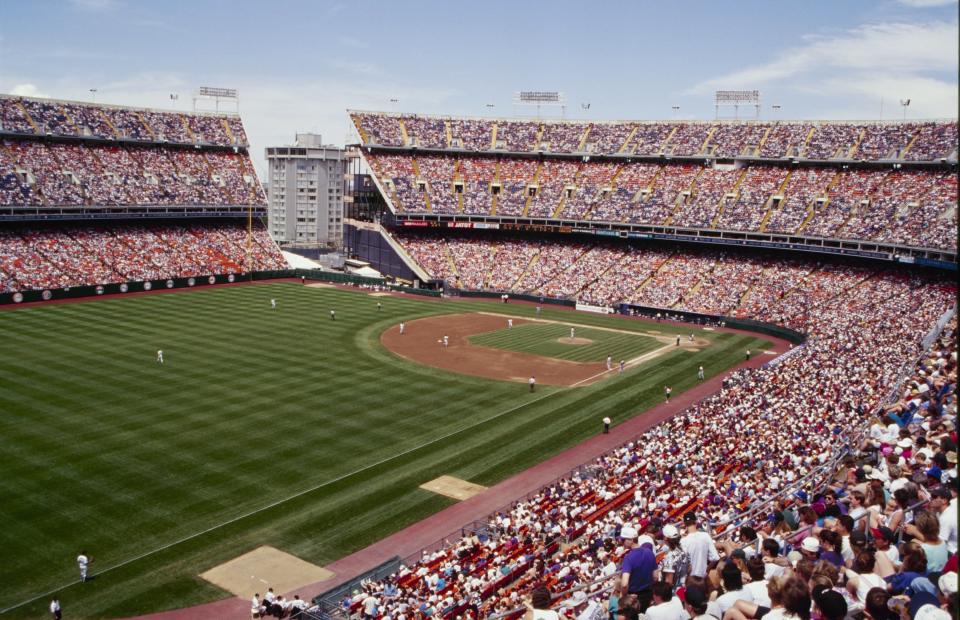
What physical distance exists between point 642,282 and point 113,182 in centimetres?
5291

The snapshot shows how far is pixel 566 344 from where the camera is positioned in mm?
53688

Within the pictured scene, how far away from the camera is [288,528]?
80.3 feet

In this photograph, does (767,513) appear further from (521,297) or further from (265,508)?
(521,297)

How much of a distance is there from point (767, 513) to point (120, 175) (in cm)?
7530

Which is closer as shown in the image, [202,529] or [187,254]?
[202,529]

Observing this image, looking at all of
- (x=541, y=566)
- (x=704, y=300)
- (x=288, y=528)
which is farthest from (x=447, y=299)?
(x=541, y=566)

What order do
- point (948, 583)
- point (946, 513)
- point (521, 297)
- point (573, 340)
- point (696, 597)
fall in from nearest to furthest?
point (948, 583), point (696, 597), point (946, 513), point (573, 340), point (521, 297)

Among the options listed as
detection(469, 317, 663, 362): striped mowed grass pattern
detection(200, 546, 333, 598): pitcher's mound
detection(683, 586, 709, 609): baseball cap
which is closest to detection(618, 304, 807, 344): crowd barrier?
detection(469, 317, 663, 362): striped mowed grass pattern

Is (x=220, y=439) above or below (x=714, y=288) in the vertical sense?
below

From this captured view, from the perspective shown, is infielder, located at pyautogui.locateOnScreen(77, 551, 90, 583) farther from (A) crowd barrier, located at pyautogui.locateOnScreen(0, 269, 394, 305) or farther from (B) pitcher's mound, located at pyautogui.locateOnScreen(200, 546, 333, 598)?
(A) crowd barrier, located at pyautogui.locateOnScreen(0, 269, 394, 305)

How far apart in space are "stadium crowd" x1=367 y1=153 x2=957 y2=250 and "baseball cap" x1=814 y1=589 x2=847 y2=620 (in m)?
56.8

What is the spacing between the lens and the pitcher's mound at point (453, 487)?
27594 millimetres

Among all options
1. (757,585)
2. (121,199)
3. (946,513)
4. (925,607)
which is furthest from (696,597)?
(121,199)

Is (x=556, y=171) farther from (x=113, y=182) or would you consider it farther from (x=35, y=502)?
(x=35, y=502)
